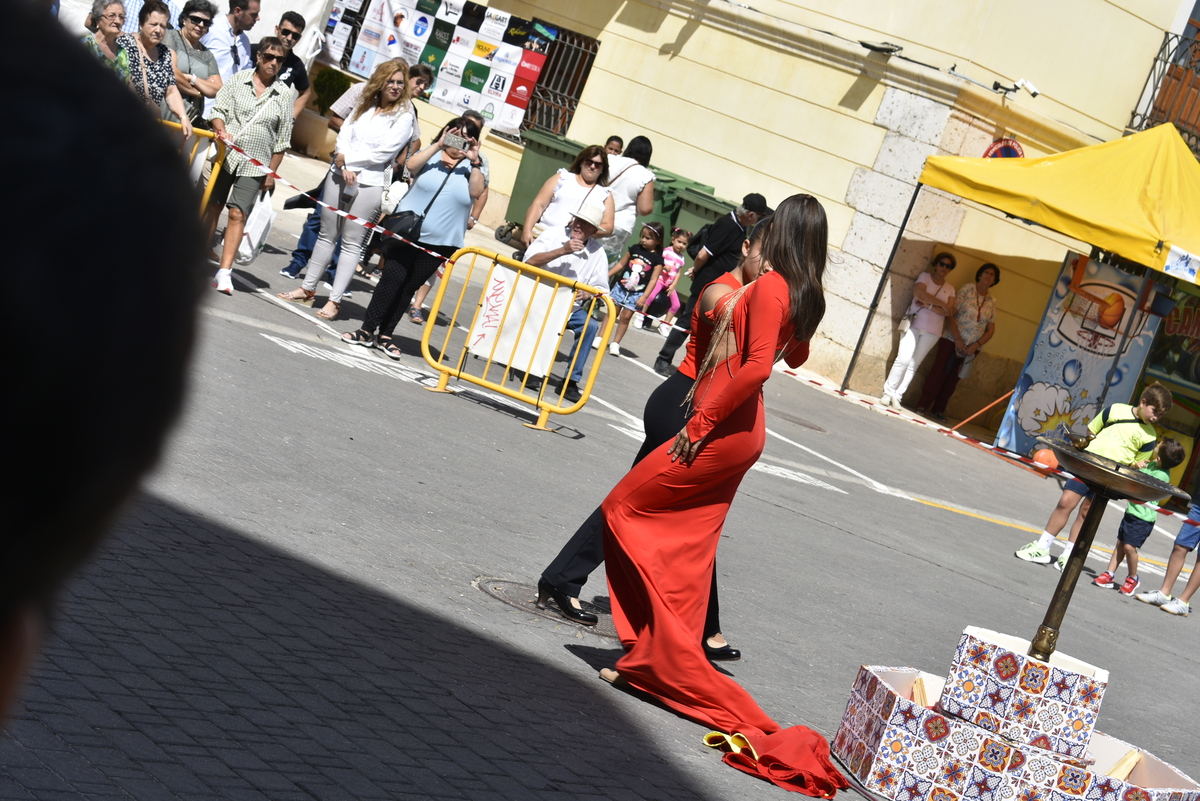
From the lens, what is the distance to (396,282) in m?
10.6

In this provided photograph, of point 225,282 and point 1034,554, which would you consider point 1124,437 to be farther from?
point 225,282

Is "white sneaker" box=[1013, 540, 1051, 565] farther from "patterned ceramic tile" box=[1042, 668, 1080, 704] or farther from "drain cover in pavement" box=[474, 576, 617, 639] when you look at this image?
"patterned ceramic tile" box=[1042, 668, 1080, 704]

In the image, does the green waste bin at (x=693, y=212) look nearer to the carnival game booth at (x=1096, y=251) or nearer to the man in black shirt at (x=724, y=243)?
the carnival game booth at (x=1096, y=251)

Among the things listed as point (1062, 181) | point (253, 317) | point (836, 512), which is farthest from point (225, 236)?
point (1062, 181)

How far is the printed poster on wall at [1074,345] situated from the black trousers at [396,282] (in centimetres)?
971

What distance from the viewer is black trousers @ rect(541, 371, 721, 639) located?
19.1ft

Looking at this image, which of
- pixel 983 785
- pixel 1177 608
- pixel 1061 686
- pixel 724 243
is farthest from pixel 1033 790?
pixel 724 243

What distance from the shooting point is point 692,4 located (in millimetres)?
20516

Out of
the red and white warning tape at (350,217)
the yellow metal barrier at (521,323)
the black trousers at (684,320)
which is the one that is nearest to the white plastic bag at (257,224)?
the red and white warning tape at (350,217)

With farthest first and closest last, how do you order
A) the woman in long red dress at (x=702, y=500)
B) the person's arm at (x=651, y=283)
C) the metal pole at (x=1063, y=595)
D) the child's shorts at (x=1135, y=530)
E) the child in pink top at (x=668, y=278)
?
1. the child in pink top at (x=668, y=278)
2. the person's arm at (x=651, y=283)
3. the child's shorts at (x=1135, y=530)
4. the metal pole at (x=1063, y=595)
5. the woman in long red dress at (x=702, y=500)

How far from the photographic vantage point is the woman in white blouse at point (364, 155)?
10.9 meters

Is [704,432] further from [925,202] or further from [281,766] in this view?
[925,202]

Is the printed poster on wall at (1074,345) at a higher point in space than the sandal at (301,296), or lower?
higher

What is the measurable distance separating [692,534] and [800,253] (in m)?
1.25
